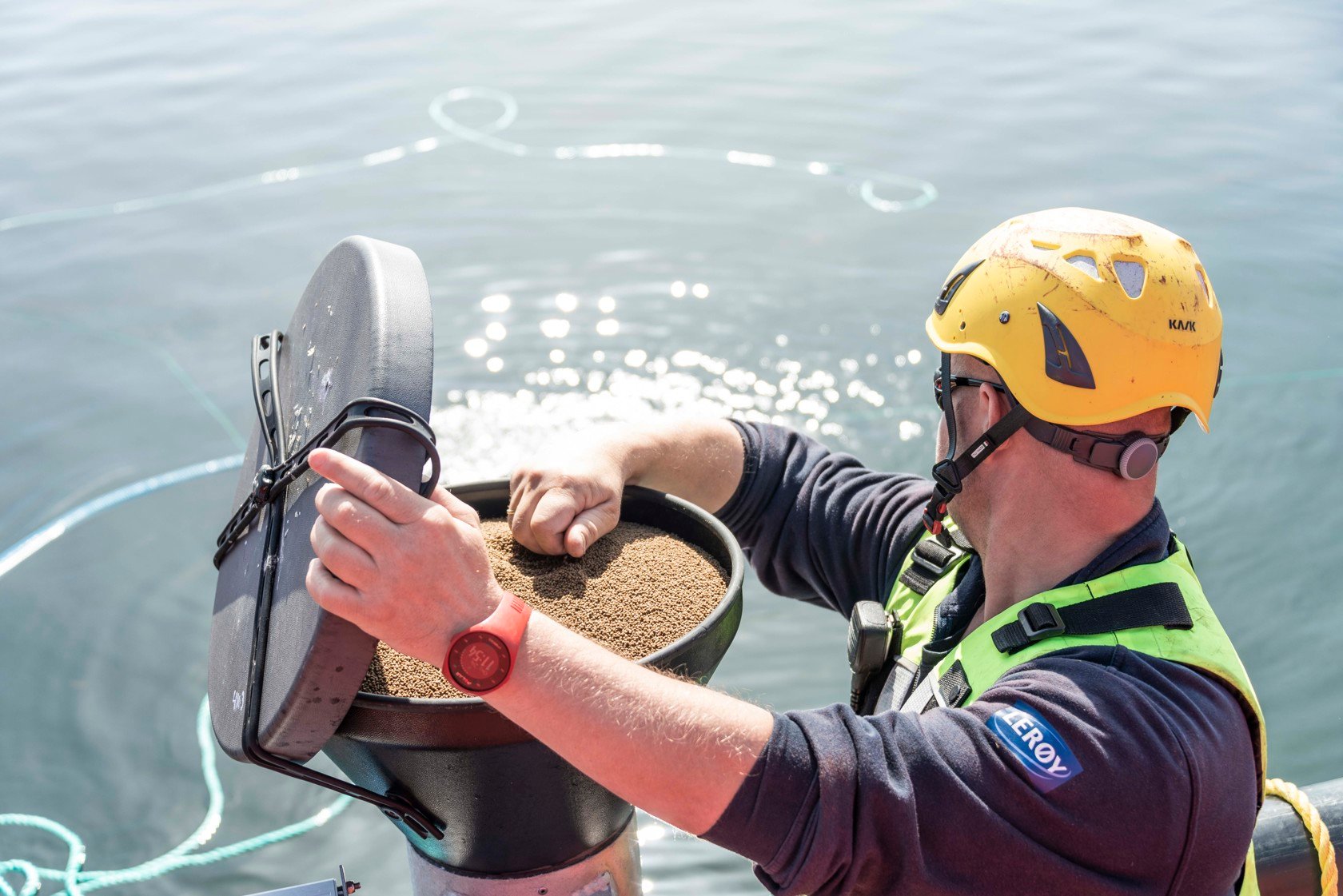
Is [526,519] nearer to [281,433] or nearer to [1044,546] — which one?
[281,433]

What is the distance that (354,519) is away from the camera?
106 centimetres

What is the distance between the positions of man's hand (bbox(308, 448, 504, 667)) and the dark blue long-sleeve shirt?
371 mm

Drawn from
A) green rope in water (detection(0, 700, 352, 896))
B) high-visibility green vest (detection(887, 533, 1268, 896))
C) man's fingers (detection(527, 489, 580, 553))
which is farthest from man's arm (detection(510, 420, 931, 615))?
green rope in water (detection(0, 700, 352, 896))

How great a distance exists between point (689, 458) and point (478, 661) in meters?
0.97

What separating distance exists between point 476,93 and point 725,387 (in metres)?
3.96

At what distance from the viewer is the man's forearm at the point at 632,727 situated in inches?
45.6

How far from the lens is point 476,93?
24.5ft

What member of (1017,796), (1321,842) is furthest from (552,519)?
(1321,842)

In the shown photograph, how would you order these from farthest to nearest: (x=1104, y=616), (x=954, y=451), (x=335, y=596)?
1. (x=954, y=451)
2. (x=1104, y=616)
3. (x=335, y=596)

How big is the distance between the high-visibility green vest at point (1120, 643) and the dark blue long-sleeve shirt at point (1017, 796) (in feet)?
0.10

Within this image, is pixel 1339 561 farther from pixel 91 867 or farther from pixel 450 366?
pixel 91 867

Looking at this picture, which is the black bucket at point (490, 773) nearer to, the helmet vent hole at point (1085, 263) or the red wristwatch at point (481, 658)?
the red wristwatch at point (481, 658)

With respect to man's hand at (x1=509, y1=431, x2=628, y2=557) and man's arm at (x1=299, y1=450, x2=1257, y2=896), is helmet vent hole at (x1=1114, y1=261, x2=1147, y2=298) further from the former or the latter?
man's hand at (x1=509, y1=431, x2=628, y2=557)

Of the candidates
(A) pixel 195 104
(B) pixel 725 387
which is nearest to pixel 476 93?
(A) pixel 195 104
